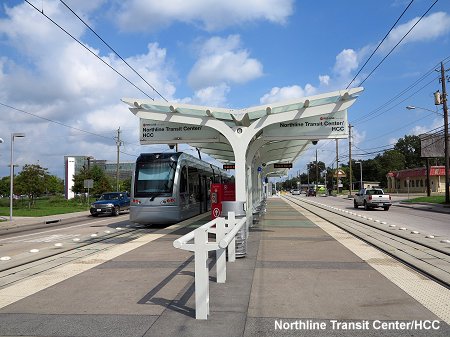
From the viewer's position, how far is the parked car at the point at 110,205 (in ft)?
95.3

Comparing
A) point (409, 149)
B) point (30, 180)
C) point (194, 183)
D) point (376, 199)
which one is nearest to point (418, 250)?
Result: point (194, 183)

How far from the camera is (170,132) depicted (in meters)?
15.5

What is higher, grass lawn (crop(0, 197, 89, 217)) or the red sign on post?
the red sign on post

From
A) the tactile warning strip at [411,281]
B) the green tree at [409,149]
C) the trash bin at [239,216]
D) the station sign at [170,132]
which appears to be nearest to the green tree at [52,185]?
the station sign at [170,132]

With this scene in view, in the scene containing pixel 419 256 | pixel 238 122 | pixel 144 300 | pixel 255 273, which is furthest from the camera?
pixel 238 122

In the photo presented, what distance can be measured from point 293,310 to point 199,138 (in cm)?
1050

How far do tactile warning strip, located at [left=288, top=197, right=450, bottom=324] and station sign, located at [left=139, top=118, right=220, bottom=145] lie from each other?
21.7 ft

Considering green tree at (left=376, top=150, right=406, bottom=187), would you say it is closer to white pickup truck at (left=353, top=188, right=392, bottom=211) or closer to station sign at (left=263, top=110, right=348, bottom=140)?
white pickup truck at (left=353, top=188, right=392, bottom=211)

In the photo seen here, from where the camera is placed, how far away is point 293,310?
5.55 m

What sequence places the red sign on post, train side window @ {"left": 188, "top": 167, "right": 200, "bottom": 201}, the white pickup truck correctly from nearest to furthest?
the red sign on post, train side window @ {"left": 188, "top": 167, "right": 200, "bottom": 201}, the white pickup truck

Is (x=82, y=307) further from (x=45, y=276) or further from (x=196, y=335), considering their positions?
(x=45, y=276)

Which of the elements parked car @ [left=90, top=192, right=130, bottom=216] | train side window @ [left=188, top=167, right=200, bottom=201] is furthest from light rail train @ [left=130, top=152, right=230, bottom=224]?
parked car @ [left=90, top=192, right=130, bottom=216]

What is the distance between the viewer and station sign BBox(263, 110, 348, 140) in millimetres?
14727

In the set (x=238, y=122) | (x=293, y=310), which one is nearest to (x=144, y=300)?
(x=293, y=310)
